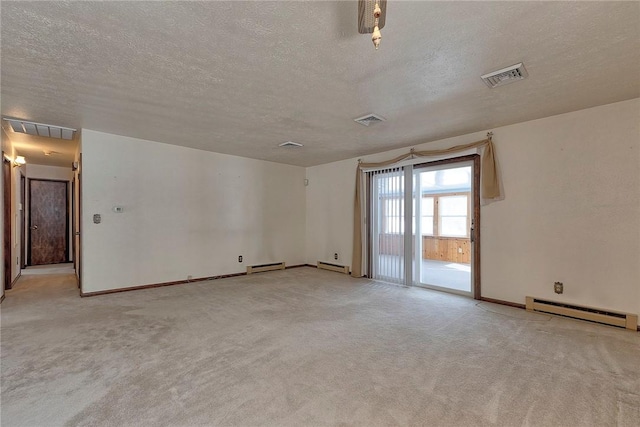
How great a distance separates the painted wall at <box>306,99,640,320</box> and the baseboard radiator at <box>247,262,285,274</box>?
13.8ft

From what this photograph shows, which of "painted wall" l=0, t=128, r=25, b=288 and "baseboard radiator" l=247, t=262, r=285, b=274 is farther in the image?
"baseboard radiator" l=247, t=262, r=285, b=274

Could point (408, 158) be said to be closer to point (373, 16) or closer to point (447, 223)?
point (373, 16)

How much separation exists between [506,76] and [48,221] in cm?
999

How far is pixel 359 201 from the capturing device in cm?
584

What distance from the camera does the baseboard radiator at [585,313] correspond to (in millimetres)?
3086

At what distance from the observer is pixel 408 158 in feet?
16.5

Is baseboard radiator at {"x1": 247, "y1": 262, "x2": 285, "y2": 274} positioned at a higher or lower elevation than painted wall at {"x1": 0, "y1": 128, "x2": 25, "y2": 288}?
lower

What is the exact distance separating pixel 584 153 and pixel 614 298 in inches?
68.1

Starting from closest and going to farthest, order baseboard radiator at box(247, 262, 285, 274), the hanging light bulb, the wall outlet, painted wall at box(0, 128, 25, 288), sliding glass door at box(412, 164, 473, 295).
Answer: the hanging light bulb → the wall outlet → painted wall at box(0, 128, 25, 288) → baseboard radiator at box(247, 262, 285, 274) → sliding glass door at box(412, 164, 473, 295)

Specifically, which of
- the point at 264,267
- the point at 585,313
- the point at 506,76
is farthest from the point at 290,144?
the point at 585,313

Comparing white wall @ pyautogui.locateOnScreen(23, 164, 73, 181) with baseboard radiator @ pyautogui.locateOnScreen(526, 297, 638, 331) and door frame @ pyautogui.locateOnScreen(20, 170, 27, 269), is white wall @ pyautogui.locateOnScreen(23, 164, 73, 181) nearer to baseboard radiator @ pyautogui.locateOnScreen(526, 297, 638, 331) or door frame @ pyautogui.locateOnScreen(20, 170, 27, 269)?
door frame @ pyautogui.locateOnScreen(20, 170, 27, 269)

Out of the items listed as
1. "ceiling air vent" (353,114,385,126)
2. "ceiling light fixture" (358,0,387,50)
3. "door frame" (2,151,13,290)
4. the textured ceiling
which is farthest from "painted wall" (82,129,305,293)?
"ceiling light fixture" (358,0,387,50)

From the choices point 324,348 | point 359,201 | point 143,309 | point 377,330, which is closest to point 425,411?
point 324,348

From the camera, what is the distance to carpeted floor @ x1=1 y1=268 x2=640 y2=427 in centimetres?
173
